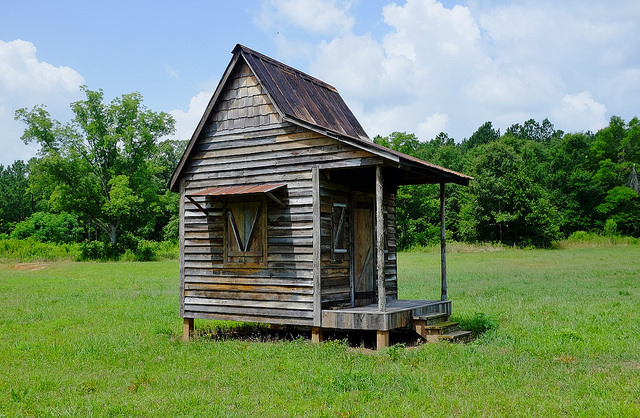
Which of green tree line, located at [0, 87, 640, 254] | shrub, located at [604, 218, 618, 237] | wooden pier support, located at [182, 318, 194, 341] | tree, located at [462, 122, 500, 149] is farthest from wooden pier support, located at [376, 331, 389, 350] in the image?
tree, located at [462, 122, 500, 149]

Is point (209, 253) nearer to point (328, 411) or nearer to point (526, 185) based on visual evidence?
point (328, 411)

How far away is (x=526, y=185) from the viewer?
60625 mm

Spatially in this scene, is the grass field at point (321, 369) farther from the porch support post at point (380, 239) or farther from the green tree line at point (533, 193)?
the green tree line at point (533, 193)

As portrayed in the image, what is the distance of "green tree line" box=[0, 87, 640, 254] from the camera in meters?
52.5

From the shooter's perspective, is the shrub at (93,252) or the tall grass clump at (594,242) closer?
the shrub at (93,252)

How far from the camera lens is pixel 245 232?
1373 centimetres

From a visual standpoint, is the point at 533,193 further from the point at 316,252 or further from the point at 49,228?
the point at 49,228

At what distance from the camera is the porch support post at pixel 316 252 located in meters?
12.4

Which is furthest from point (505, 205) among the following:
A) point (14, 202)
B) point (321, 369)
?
point (14, 202)

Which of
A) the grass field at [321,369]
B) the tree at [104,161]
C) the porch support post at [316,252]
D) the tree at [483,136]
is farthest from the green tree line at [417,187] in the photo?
the porch support post at [316,252]

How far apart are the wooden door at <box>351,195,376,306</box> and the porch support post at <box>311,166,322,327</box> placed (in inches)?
61.5

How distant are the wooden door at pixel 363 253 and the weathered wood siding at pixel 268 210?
21.9 inches

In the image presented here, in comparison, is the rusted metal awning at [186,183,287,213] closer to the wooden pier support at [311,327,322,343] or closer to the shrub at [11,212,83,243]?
the wooden pier support at [311,327,322,343]

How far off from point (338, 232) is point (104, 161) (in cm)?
4734
